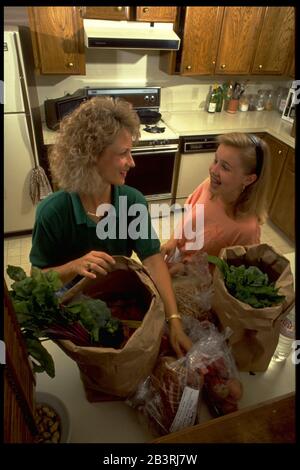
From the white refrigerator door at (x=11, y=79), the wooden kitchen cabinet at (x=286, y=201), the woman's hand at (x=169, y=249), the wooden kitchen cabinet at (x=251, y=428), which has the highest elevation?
the white refrigerator door at (x=11, y=79)

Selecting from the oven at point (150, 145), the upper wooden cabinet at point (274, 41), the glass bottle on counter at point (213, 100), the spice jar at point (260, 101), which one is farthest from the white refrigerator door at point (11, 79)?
the spice jar at point (260, 101)

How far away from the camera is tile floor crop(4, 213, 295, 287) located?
266 cm

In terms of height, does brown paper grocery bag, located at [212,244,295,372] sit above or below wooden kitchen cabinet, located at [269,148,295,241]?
above

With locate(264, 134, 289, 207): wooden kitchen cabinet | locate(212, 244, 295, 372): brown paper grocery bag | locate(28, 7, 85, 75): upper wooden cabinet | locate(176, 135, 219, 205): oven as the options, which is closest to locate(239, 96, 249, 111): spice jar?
locate(264, 134, 289, 207): wooden kitchen cabinet

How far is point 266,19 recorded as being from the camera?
2.81 meters

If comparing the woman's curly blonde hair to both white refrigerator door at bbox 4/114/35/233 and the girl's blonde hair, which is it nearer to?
the girl's blonde hair

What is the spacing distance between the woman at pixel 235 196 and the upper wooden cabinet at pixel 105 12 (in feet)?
4.94

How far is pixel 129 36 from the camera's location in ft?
7.76

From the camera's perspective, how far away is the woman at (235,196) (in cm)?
136

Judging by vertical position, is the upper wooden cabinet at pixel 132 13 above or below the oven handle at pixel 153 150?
above

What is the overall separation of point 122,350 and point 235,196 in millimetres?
995

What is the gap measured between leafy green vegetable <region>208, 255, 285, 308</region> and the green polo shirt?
0.43 m

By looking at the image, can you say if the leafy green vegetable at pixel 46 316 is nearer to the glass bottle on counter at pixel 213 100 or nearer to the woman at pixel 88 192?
the woman at pixel 88 192
